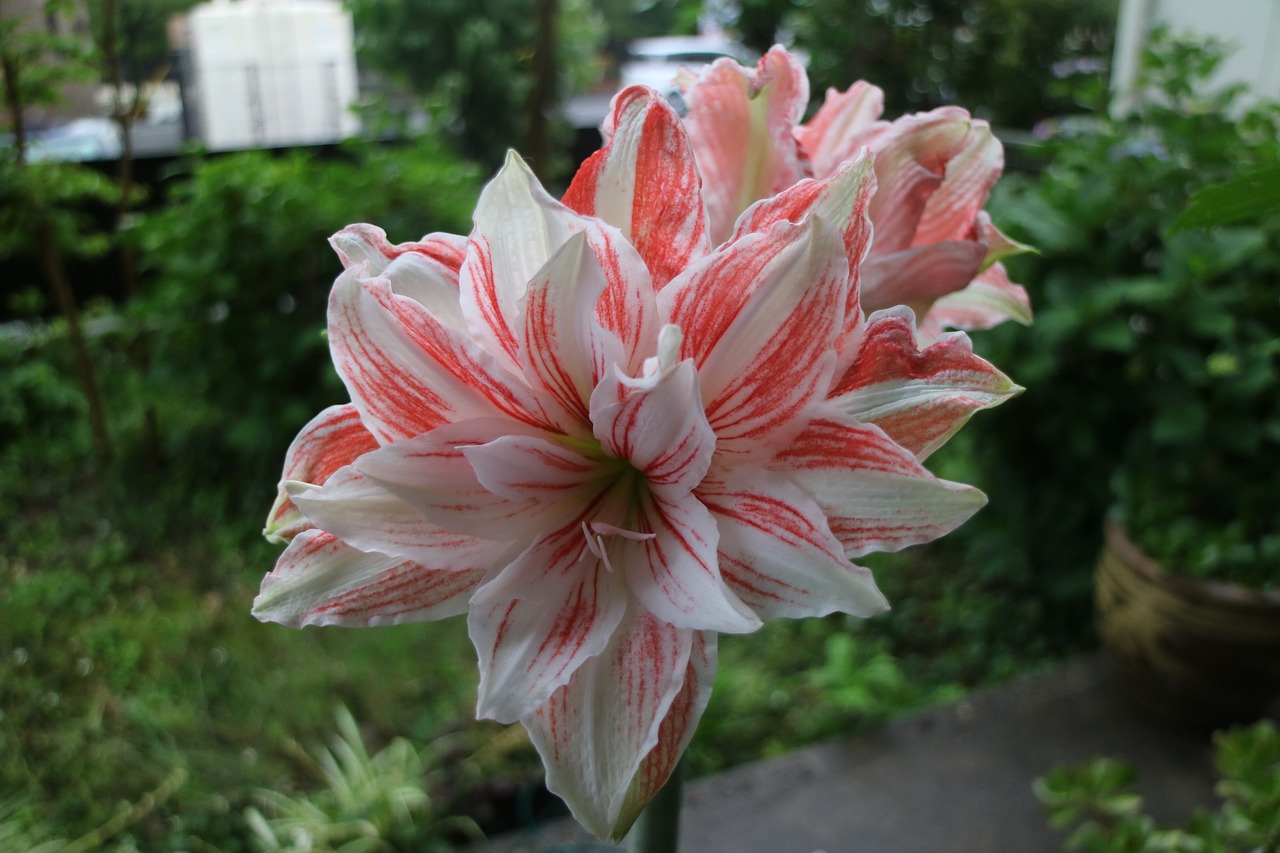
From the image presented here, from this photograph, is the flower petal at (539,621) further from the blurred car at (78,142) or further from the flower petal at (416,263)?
the blurred car at (78,142)

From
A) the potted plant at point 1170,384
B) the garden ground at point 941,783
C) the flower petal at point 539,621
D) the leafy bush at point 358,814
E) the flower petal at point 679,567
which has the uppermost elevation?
the flower petal at point 679,567

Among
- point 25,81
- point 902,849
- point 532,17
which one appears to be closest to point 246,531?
point 25,81

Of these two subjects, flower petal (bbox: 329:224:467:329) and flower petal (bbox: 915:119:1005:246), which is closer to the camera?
flower petal (bbox: 329:224:467:329)

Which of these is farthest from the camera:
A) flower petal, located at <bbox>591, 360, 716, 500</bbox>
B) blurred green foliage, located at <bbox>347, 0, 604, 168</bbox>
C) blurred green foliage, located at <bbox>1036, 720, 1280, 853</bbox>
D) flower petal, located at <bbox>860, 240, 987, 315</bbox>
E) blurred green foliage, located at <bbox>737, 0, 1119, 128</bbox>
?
blurred green foliage, located at <bbox>347, 0, 604, 168</bbox>

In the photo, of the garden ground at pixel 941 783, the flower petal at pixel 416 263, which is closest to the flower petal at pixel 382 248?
the flower petal at pixel 416 263

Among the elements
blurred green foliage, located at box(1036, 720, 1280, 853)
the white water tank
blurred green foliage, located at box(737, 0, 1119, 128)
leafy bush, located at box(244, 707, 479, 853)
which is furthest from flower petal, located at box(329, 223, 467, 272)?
the white water tank

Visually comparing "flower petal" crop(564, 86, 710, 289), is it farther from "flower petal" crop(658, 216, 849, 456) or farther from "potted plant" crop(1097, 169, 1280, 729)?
"potted plant" crop(1097, 169, 1280, 729)
